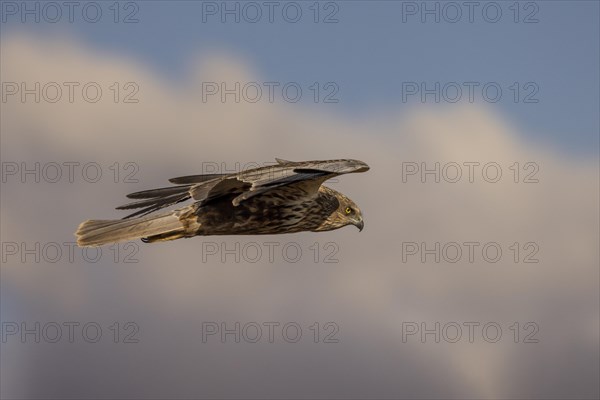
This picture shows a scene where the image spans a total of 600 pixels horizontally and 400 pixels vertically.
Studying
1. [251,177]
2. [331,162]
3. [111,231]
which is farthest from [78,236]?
[331,162]

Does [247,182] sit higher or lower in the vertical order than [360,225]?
higher

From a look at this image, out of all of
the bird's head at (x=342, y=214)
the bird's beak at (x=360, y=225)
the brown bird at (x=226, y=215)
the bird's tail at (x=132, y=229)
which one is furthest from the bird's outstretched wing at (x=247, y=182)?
the bird's beak at (x=360, y=225)

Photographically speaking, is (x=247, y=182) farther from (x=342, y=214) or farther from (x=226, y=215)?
(x=342, y=214)

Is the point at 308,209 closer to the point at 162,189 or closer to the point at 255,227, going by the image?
the point at 255,227

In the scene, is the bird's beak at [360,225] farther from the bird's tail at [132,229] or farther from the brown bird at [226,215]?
the bird's tail at [132,229]

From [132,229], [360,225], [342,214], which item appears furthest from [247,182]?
[360,225]
